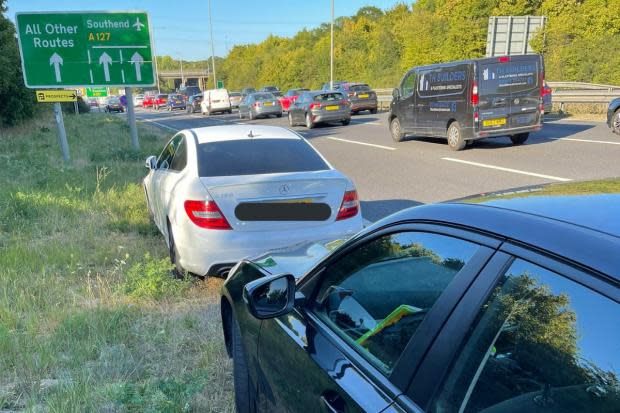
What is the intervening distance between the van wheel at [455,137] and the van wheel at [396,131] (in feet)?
7.64

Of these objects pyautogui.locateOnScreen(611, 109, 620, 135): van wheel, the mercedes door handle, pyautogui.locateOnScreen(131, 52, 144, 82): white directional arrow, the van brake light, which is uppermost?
pyautogui.locateOnScreen(131, 52, 144, 82): white directional arrow

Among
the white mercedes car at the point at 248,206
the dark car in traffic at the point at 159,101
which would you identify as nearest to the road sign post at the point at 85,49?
the white mercedes car at the point at 248,206

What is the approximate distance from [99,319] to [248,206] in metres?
1.48

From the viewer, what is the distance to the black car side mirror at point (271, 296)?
2061 millimetres

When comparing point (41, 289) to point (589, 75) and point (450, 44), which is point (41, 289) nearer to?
point (589, 75)

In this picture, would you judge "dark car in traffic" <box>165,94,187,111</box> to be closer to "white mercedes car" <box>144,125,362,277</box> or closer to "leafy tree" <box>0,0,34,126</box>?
"leafy tree" <box>0,0,34,126</box>

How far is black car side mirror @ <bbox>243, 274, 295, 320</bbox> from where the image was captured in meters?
2.06

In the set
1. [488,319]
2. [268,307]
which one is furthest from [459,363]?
[268,307]

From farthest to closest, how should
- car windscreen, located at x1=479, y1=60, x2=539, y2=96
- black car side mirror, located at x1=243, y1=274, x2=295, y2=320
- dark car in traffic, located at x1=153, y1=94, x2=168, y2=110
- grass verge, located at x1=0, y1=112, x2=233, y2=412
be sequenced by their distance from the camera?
dark car in traffic, located at x1=153, y1=94, x2=168, y2=110 → car windscreen, located at x1=479, y1=60, x2=539, y2=96 → grass verge, located at x1=0, y1=112, x2=233, y2=412 → black car side mirror, located at x1=243, y1=274, x2=295, y2=320

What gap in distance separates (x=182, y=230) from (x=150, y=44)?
32.9 feet

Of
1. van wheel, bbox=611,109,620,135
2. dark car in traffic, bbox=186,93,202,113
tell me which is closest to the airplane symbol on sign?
van wheel, bbox=611,109,620,135

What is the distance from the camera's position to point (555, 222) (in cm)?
130

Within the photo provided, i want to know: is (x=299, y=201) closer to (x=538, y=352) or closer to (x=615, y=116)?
(x=538, y=352)

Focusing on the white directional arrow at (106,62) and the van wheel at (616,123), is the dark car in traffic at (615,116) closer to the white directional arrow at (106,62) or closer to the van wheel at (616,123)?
the van wheel at (616,123)
